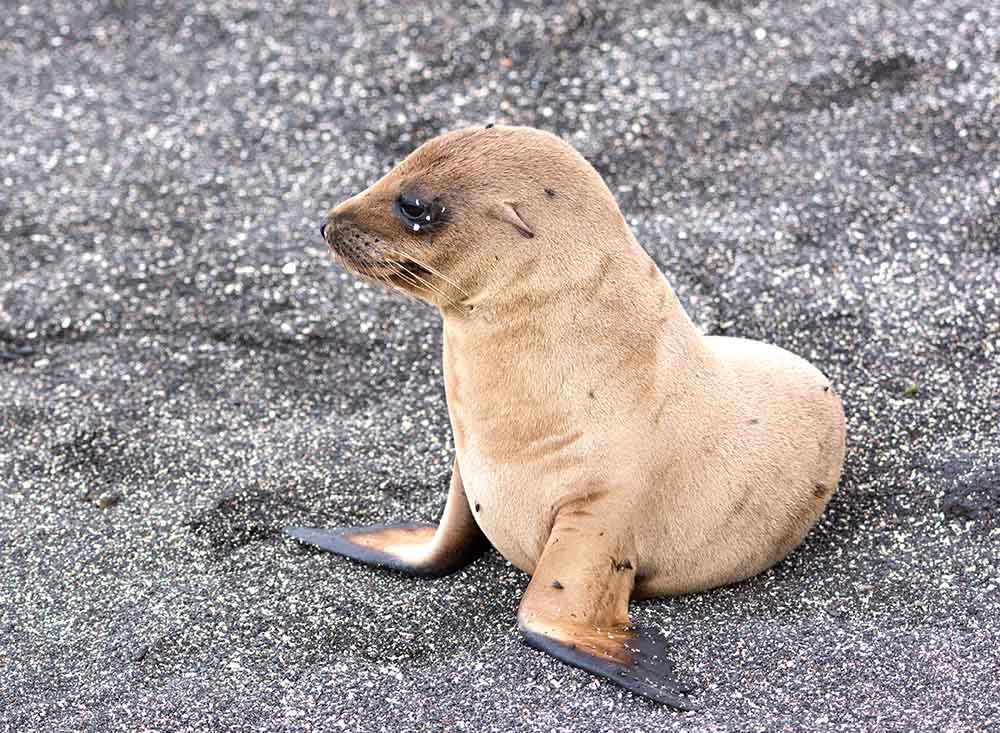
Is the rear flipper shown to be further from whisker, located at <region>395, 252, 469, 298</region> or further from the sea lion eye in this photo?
the sea lion eye

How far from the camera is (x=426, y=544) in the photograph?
4.61 meters

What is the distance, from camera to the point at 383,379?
5699mm

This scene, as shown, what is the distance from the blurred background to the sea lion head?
3.40 ft

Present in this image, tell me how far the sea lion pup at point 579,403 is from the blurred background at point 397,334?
148 mm

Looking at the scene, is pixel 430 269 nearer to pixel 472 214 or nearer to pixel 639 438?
pixel 472 214

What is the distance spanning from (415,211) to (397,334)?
2.01 metres

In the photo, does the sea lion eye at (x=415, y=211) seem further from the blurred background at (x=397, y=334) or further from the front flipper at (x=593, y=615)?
the blurred background at (x=397, y=334)

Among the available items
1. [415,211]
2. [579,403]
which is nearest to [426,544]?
[579,403]

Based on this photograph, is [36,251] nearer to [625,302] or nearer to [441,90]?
[441,90]

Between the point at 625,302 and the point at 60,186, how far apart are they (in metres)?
3.99

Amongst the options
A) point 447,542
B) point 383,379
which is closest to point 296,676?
point 447,542

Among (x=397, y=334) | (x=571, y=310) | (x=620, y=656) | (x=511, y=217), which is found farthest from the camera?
(x=397, y=334)

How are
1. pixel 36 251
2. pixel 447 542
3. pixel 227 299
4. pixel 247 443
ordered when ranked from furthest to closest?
pixel 36 251, pixel 227 299, pixel 247 443, pixel 447 542

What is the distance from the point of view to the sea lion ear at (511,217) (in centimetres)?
387
